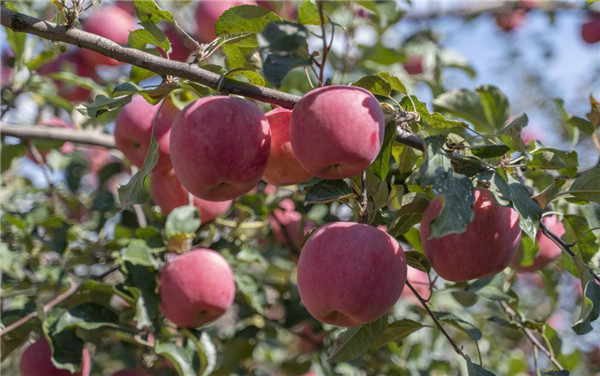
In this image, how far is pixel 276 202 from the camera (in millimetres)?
1814

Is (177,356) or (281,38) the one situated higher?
(281,38)

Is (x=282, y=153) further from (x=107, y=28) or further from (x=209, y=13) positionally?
(x=107, y=28)

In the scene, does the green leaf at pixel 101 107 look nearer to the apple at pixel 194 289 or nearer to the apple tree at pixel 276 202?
the apple tree at pixel 276 202

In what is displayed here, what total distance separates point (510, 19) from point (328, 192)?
10.0 feet

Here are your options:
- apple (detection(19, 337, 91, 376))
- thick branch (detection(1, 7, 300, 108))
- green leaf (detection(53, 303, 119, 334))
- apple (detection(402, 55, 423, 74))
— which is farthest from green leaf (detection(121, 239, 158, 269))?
apple (detection(402, 55, 423, 74))

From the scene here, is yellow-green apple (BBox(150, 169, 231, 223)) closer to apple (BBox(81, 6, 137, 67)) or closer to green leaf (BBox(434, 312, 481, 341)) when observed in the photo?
green leaf (BBox(434, 312, 481, 341))

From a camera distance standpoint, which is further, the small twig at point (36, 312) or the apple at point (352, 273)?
the small twig at point (36, 312)

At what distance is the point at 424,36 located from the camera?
2.61 m

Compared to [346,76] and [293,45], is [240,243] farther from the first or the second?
[293,45]

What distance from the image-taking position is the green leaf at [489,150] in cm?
105

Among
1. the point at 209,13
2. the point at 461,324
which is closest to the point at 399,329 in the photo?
the point at 461,324

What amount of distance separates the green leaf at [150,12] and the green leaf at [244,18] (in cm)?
11

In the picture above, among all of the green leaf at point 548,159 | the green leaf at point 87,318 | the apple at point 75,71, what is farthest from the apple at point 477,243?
the apple at point 75,71

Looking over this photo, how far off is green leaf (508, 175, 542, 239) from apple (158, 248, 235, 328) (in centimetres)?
74
